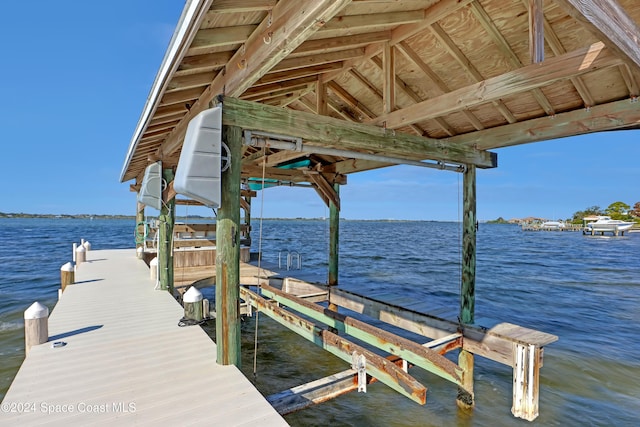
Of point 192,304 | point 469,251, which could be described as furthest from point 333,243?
point 192,304

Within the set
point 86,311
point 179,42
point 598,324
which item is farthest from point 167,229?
point 598,324

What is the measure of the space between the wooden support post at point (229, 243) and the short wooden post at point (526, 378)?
4.05 meters

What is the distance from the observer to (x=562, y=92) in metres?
4.54

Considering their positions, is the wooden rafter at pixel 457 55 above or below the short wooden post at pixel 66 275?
above

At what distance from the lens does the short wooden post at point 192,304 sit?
17.7 feet

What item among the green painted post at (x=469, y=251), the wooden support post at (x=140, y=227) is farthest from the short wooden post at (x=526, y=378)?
the wooden support post at (x=140, y=227)

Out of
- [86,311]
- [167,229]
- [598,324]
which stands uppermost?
[167,229]

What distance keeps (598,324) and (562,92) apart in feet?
34.0

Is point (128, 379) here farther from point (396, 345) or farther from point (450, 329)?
point (450, 329)

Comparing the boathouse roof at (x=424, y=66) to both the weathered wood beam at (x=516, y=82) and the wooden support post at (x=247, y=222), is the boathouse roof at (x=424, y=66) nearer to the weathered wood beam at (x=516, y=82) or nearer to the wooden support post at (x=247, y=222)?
the weathered wood beam at (x=516, y=82)

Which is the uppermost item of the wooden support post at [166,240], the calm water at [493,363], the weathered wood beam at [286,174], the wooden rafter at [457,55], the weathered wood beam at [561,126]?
the wooden rafter at [457,55]

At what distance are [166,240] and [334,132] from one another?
17.9 feet

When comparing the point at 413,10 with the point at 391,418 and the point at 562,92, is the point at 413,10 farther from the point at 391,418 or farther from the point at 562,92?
the point at 391,418

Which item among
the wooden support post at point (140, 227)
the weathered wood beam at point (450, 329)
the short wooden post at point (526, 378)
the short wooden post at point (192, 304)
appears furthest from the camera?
the wooden support post at point (140, 227)
